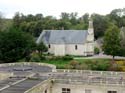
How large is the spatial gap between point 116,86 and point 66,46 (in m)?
54.7

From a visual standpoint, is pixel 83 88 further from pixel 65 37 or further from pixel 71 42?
pixel 65 37

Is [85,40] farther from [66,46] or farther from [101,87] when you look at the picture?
[101,87]

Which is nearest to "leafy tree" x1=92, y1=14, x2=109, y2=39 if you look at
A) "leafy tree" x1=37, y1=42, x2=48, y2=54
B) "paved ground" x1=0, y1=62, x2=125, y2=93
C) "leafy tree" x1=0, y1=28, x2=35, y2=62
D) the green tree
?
the green tree

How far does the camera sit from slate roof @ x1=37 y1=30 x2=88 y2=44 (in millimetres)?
89312

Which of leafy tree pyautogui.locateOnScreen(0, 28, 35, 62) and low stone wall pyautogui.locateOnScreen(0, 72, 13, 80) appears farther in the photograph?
leafy tree pyautogui.locateOnScreen(0, 28, 35, 62)

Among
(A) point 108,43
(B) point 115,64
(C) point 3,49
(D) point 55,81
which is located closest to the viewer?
(D) point 55,81

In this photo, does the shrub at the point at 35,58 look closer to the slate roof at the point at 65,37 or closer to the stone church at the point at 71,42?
the stone church at the point at 71,42

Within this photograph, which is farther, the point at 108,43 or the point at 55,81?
the point at 108,43

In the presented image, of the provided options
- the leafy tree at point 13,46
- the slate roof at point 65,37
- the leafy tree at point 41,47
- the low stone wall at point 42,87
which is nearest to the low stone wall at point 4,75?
the low stone wall at point 42,87

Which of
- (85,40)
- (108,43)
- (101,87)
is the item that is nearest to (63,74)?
(101,87)

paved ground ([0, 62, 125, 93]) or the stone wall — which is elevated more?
paved ground ([0, 62, 125, 93])

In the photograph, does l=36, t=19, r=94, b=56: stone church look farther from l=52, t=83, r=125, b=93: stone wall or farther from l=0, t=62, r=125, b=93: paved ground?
l=52, t=83, r=125, b=93: stone wall

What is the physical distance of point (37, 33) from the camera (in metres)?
111

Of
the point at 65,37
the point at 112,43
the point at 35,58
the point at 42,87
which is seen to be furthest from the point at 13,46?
the point at 42,87
